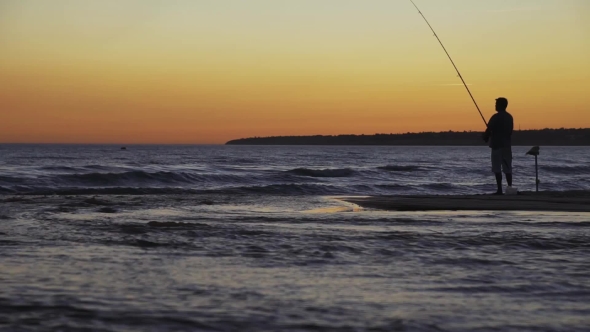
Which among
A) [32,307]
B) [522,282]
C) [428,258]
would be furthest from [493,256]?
[32,307]

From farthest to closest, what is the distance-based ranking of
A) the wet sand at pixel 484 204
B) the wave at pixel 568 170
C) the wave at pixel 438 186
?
1. the wave at pixel 568 170
2. the wave at pixel 438 186
3. the wet sand at pixel 484 204

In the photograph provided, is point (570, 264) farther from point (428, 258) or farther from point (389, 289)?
point (389, 289)

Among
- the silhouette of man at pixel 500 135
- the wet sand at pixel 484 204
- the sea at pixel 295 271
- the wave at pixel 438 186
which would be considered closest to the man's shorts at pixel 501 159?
the silhouette of man at pixel 500 135

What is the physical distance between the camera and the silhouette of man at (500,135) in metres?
12.3

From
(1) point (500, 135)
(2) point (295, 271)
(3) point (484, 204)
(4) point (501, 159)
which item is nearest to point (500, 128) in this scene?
(1) point (500, 135)

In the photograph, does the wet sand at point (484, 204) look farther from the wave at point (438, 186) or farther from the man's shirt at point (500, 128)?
the wave at point (438, 186)

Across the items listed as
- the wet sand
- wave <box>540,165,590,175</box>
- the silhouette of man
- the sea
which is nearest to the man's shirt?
the silhouette of man

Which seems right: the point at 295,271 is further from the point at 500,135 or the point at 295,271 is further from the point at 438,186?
the point at 438,186

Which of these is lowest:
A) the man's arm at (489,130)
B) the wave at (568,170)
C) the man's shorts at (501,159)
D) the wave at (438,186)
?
the wave at (568,170)

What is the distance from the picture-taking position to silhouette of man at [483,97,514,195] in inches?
485

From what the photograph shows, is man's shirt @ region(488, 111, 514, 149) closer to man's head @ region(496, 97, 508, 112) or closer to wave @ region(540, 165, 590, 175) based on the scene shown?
man's head @ region(496, 97, 508, 112)

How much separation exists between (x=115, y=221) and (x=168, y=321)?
5.15 meters

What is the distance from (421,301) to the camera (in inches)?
156

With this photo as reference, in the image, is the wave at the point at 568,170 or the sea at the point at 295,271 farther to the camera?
the wave at the point at 568,170
